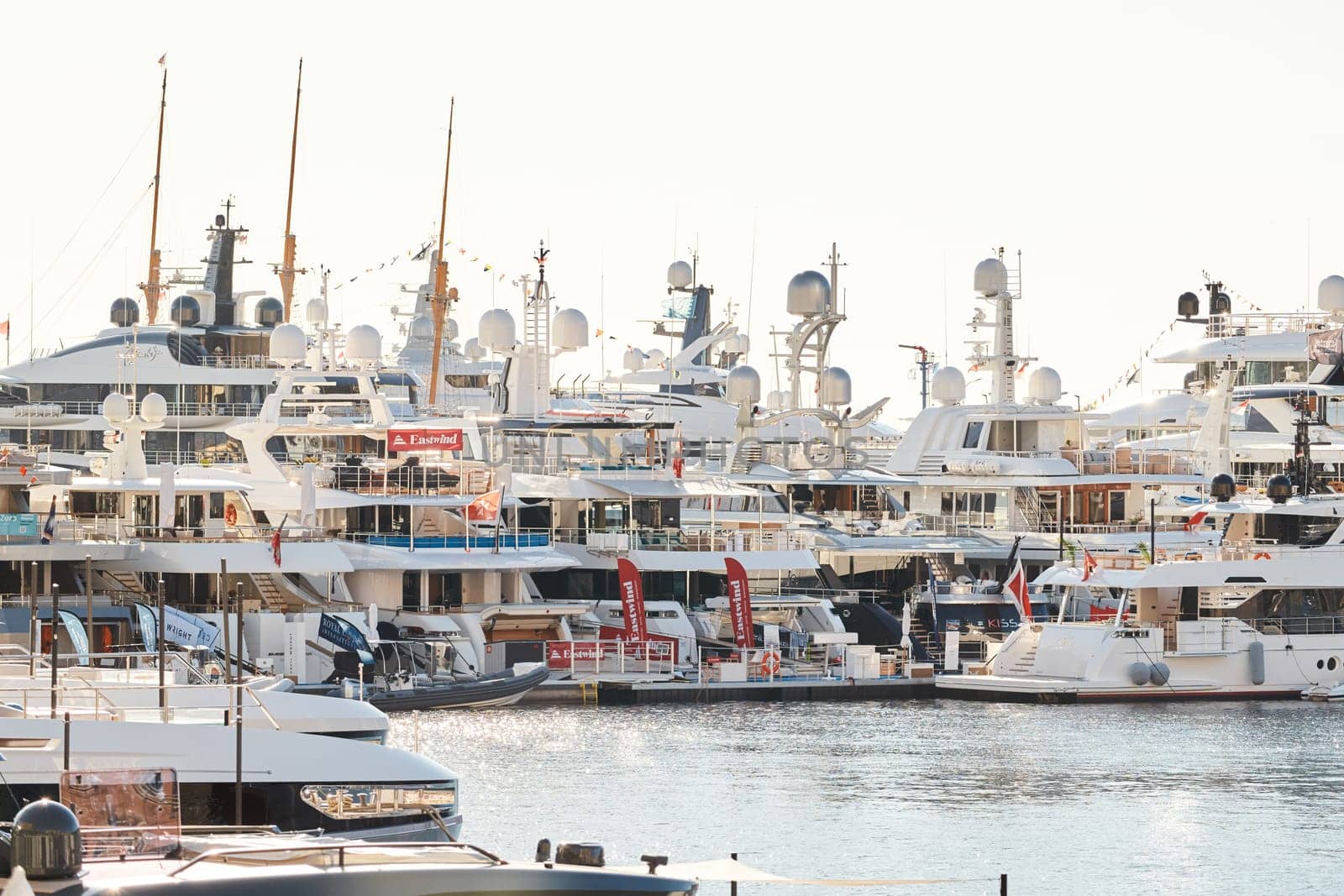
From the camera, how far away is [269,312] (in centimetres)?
8212

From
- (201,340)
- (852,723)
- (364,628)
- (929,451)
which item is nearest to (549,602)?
(364,628)

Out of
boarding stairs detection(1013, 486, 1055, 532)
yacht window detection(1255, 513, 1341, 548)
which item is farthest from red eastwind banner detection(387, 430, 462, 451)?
boarding stairs detection(1013, 486, 1055, 532)

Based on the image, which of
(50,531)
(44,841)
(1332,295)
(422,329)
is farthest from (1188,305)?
(44,841)

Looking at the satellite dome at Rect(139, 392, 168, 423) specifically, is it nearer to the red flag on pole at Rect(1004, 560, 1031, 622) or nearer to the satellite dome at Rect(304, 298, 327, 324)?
the red flag on pole at Rect(1004, 560, 1031, 622)

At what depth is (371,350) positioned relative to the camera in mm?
68625

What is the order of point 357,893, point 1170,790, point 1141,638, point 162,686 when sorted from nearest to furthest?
point 357,893, point 162,686, point 1170,790, point 1141,638

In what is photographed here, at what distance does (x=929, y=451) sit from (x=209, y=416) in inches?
920

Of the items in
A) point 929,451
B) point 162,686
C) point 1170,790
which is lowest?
point 1170,790

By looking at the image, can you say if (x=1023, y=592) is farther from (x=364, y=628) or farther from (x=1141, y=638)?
(x=364, y=628)

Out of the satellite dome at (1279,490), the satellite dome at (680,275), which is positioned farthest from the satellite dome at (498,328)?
the satellite dome at (680,275)

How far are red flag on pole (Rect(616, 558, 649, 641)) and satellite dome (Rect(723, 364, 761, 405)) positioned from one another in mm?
22265

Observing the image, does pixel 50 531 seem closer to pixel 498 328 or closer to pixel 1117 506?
pixel 498 328

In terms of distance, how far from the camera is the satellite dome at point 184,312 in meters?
78.9

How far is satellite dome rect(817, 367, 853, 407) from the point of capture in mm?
77625
